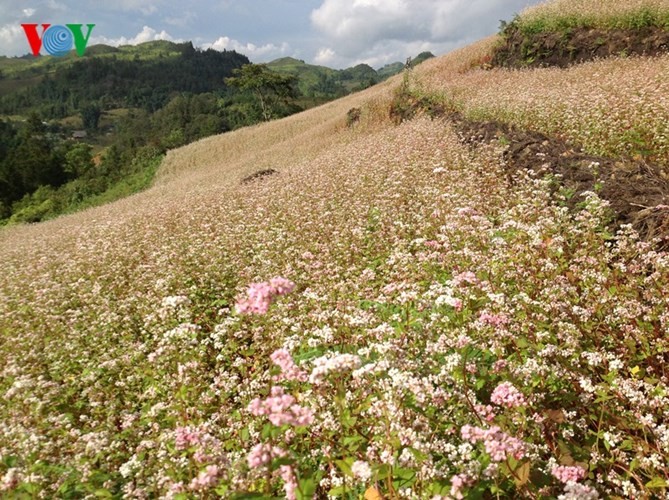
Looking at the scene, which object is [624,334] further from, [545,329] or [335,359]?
[335,359]

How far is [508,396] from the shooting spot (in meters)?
2.61

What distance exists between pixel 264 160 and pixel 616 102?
794 inches

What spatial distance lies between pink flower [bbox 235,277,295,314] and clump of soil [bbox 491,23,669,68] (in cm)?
2159

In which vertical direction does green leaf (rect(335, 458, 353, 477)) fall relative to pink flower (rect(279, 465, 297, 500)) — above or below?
below

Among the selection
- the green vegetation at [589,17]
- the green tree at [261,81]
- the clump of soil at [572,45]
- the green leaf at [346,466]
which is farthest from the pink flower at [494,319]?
the green tree at [261,81]

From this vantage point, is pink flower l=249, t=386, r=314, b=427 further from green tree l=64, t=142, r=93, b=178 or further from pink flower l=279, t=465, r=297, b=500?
green tree l=64, t=142, r=93, b=178

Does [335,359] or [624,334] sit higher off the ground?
[335,359]

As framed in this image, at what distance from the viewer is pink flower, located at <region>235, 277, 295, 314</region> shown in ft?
8.48

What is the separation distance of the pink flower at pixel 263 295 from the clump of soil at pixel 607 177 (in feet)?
16.8

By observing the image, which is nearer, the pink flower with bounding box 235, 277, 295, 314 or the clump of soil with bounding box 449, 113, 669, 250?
the pink flower with bounding box 235, 277, 295, 314

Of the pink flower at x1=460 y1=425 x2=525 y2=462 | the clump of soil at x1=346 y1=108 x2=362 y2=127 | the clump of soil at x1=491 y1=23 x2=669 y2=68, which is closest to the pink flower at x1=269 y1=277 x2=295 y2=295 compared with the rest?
the pink flower at x1=460 y1=425 x2=525 y2=462

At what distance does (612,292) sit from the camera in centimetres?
407

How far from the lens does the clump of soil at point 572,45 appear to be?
1777cm

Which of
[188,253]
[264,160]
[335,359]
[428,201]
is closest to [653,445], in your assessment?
[335,359]
